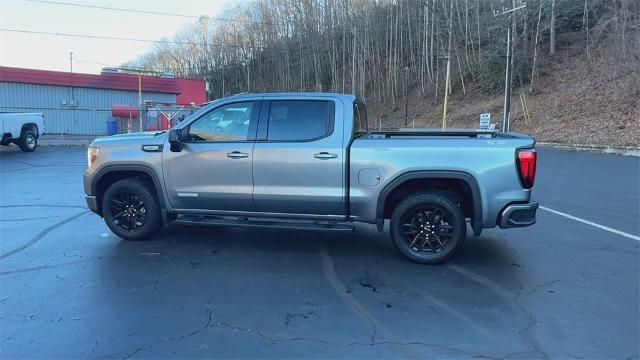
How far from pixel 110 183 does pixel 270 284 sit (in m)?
2.92

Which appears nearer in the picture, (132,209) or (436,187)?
(436,187)

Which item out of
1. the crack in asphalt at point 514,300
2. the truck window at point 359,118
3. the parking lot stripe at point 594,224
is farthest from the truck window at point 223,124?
the parking lot stripe at point 594,224

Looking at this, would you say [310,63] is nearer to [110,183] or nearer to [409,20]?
[409,20]

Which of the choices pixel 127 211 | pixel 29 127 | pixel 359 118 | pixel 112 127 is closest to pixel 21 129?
pixel 29 127

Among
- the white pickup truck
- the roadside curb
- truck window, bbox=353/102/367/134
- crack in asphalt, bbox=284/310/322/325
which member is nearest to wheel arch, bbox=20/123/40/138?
the white pickup truck

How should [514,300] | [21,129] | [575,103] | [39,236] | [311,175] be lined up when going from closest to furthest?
[514,300] → [311,175] → [39,236] → [21,129] → [575,103]

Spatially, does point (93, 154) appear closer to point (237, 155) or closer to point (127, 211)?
point (127, 211)

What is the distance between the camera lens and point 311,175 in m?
5.33

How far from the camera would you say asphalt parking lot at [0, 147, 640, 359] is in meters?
3.46

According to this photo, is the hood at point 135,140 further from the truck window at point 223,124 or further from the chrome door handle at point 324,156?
the chrome door handle at point 324,156

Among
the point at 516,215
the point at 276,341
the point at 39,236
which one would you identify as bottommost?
the point at 276,341

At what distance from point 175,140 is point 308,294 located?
2.53 metres

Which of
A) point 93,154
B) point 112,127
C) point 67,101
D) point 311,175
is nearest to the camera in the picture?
point 311,175

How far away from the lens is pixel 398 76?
53.1 m
